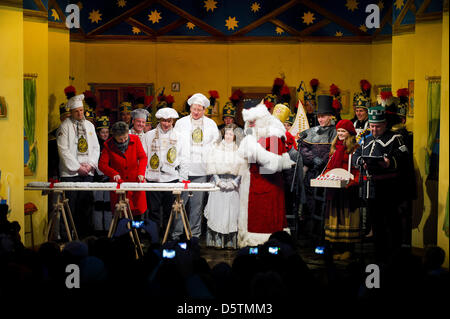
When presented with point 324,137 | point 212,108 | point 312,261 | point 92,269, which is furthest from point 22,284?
point 212,108

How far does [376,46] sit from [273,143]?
4.70 meters

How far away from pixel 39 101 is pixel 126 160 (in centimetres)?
113

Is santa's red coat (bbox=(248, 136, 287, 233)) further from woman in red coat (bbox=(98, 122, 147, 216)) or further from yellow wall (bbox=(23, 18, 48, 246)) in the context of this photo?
yellow wall (bbox=(23, 18, 48, 246))

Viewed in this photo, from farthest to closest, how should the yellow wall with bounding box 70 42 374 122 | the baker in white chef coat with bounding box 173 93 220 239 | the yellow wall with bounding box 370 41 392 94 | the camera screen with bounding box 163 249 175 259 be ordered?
the yellow wall with bounding box 70 42 374 122
the yellow wall with bounding box 370 41 392 94
the baker in white chef coat with bounding box 173 93 220 239
the camera screen with bounding box 163 249 175 259

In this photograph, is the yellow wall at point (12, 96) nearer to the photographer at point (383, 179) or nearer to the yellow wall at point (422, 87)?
the photographer at point (383, 179)

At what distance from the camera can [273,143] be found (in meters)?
6.34

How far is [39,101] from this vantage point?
268 inches

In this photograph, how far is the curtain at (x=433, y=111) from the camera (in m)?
6.12

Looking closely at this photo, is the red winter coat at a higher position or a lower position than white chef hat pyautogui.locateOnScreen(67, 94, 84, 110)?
lower

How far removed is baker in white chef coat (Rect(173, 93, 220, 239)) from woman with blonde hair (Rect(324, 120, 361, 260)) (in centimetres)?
146

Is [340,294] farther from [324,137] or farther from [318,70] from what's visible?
[318,70]

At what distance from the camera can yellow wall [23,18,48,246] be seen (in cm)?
680

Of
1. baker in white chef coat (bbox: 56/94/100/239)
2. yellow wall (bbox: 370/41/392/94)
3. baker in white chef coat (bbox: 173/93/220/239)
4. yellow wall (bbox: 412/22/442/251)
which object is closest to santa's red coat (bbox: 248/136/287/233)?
baker in white chef coat (bbox: 173/93/220/239)

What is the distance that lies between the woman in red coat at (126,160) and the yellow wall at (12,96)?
0.99 metres
